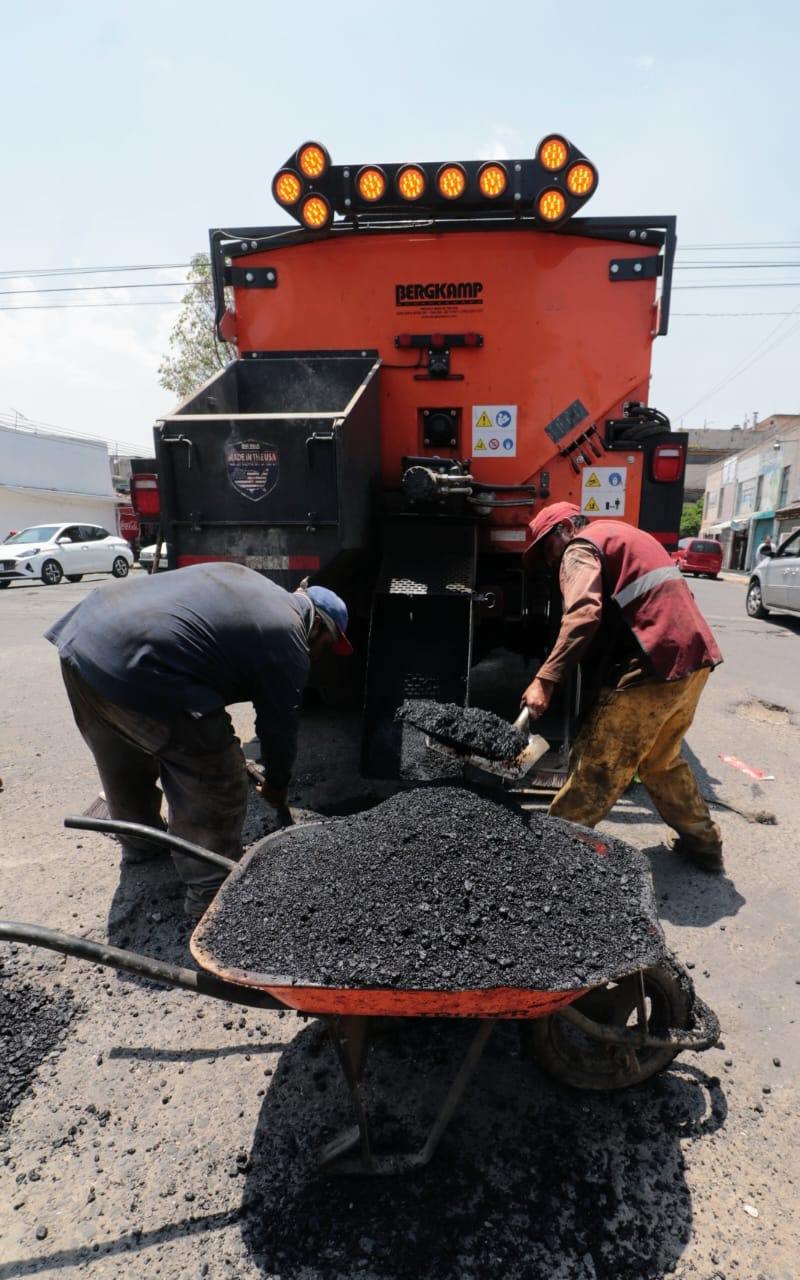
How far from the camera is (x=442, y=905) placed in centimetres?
177

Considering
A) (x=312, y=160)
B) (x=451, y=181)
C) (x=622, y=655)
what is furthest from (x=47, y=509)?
(x=622, y=655)

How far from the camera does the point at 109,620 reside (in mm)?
2412

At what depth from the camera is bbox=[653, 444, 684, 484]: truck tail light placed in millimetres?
4039

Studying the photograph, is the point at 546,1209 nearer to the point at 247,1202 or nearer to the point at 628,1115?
the point at 628,1115

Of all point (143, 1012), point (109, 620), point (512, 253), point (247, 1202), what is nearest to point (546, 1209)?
point (247, 1202)

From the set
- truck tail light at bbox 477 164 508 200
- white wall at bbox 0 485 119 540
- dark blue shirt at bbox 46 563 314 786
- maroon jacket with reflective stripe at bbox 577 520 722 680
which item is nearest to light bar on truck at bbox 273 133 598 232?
truck tail light at bbox 477 164 508 200

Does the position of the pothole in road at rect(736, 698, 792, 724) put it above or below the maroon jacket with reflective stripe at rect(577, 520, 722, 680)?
below

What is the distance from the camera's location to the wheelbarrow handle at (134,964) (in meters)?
1.54

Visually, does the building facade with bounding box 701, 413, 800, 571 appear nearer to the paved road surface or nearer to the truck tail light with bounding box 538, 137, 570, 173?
the truck tail light with bounding box 538, 137, 570, 173

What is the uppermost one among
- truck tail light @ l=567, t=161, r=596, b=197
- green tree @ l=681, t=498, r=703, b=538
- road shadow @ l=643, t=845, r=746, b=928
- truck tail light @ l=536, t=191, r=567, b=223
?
truck tail light @ l=567, t=161, r=596, b=197

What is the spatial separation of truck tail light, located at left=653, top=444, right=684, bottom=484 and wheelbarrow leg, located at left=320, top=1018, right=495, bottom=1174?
335 centimetres

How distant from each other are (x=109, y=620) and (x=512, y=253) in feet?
10.4

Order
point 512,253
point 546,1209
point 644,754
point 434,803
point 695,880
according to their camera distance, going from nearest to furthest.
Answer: point 546,1209
point 434,803
point 644,754
point 695,880
point 512,253

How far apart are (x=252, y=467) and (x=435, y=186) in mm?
2043
